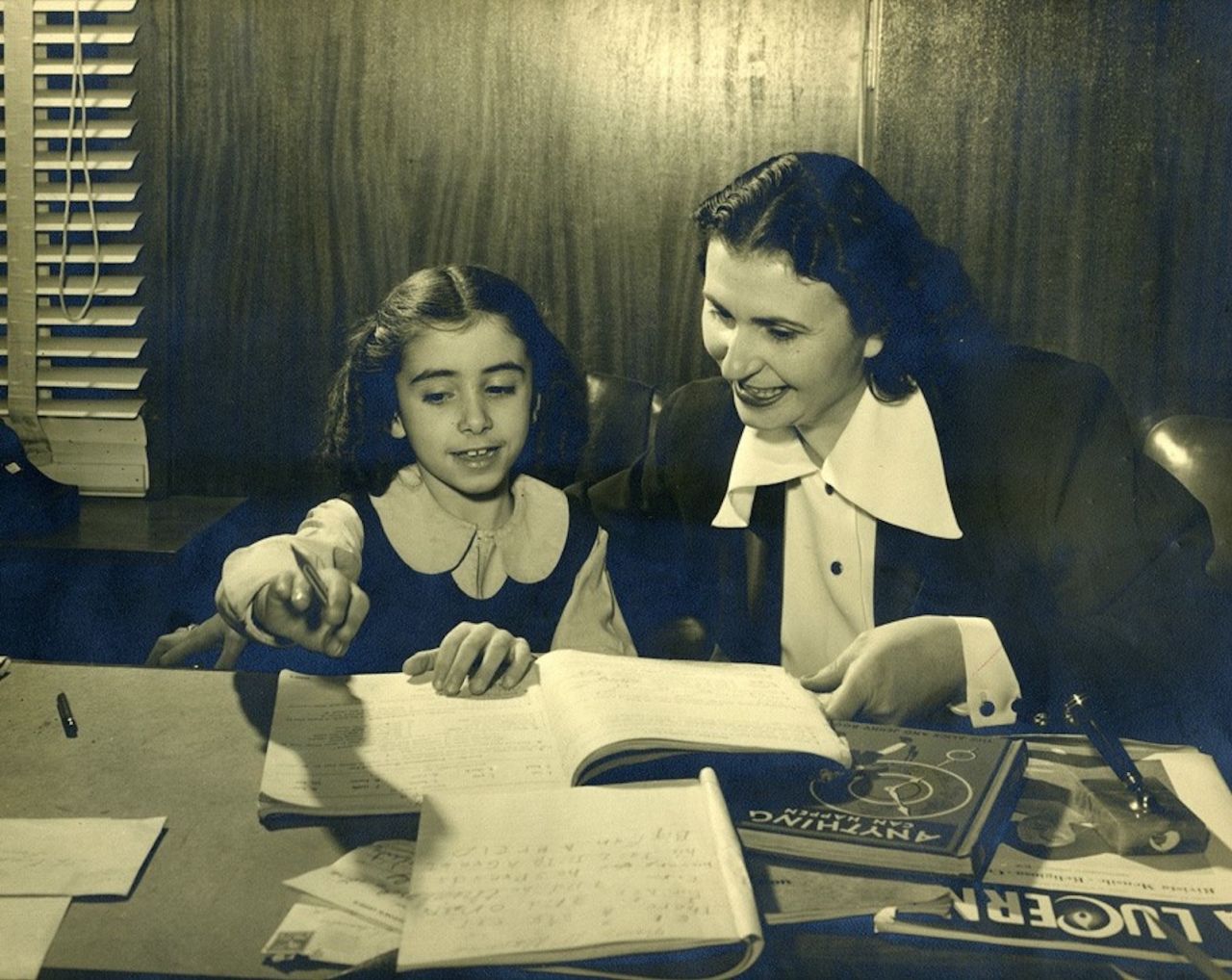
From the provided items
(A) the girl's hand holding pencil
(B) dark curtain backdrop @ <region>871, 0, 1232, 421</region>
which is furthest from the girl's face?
(B) dark curtain backdrop @ <region>871, 0, 1232, 421</region>

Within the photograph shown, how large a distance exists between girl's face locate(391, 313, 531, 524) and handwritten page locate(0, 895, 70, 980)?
675 millimetres

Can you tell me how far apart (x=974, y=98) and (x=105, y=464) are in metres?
1.08

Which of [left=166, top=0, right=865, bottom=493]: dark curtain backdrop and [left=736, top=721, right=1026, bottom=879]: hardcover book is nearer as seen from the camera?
[left=736, top=721, right=1026, bottom=879]: hardcover book

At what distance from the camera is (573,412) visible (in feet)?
4.55

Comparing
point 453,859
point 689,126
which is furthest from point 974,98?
point 453,859

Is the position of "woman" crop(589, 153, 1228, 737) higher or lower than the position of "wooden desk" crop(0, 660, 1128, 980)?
higher

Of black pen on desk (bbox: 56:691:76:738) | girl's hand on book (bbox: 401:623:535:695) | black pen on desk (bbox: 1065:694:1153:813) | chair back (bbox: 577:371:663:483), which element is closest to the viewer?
black pen on desk (bbox: 1065:694:1153:813)

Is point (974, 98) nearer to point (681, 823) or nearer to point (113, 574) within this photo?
point (681, 823)

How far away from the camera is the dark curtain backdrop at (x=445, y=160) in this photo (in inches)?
51.1

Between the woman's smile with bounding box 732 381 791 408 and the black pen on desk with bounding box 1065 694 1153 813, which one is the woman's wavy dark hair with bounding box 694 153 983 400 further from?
A: the black pen on desk with bounding box 1065 694 1153 813

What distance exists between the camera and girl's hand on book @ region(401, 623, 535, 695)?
1.17 metres

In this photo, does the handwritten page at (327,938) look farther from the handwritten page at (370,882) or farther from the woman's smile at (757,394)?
Result: the woman's smile at (757,394)

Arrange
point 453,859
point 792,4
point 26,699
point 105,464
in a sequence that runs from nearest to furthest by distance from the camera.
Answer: point 453,859 → point 26,699 → point 792,4 → point 105,464

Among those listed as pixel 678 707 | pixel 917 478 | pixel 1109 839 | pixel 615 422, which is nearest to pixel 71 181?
pixel 615 422
